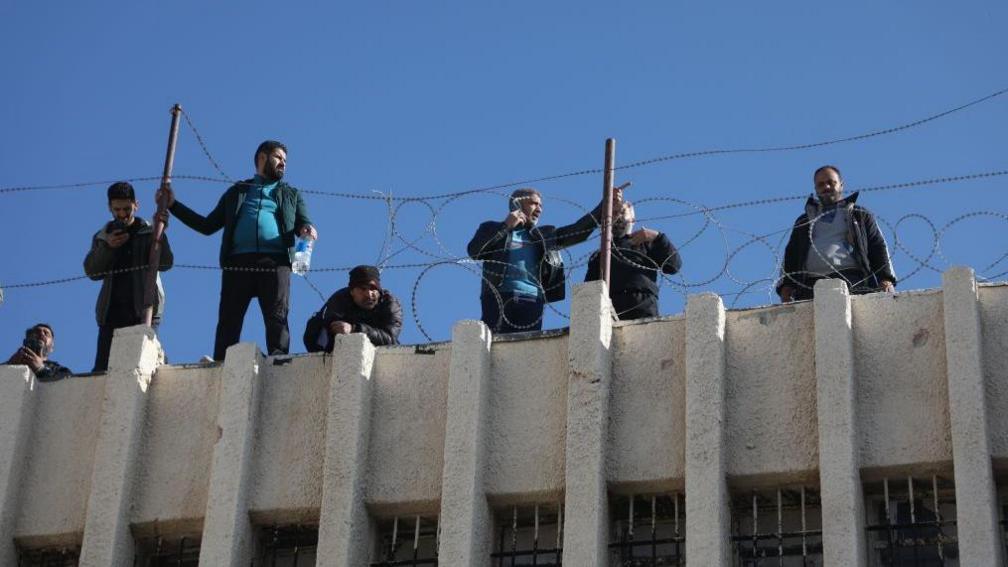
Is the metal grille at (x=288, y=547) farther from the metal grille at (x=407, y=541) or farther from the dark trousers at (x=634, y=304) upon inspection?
the dark trousers at (x=634, y=304)

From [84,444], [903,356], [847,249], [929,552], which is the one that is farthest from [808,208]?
[84,444]

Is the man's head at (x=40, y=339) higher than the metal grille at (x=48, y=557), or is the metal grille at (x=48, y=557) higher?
the man's head at (x=40, y=339)

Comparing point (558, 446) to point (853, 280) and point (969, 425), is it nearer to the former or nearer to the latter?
point (853, 280)

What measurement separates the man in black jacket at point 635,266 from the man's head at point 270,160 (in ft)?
9.60

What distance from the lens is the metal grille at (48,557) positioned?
18.7m

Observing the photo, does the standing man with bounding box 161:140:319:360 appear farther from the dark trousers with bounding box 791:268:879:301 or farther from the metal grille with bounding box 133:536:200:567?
the dark trousers with bounding box 791:268:879:301

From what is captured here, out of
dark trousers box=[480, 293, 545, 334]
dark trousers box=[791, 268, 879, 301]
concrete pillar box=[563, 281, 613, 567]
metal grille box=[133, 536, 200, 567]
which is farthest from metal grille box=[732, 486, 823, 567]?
metal grille box=[133, 536, 200, 567]

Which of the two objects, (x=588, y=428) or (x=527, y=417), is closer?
(x=588, y=428)

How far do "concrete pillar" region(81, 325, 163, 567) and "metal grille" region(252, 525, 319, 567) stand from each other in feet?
3.45

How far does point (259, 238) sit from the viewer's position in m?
20.0

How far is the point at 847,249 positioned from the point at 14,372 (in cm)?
678

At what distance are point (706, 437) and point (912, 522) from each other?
5.19 feet

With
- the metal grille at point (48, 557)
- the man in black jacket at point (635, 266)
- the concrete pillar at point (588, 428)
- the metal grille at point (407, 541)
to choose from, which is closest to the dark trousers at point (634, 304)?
the man in black jacket at point (635, 266)

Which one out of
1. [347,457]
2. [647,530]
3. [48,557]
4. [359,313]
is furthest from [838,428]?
[48,557]
